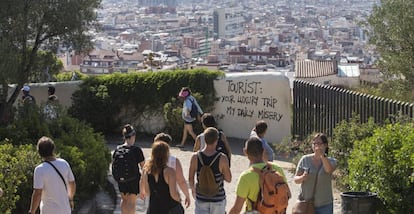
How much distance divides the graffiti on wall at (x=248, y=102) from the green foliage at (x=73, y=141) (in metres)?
5.48

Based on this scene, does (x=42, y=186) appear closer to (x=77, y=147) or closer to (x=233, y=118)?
(x=77, y=147)

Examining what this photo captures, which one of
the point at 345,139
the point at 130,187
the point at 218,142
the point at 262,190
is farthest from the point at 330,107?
the point at 262,190

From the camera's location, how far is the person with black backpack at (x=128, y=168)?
371 inches

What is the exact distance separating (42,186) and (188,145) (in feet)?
31.9

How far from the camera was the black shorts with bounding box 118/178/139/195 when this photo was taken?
9.61 m

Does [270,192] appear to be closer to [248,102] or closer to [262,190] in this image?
[262,190]

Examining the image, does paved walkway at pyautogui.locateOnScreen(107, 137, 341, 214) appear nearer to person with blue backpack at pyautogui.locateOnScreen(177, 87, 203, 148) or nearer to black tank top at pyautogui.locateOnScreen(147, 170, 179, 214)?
person with blue backpack at pyautogui.locateOnScreen(177, 87, 203, 148)

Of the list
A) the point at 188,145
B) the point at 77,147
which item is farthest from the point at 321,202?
the point at 188,145

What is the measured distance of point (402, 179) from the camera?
898 cm

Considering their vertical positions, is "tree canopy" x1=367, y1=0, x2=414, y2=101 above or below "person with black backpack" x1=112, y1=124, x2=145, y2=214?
above

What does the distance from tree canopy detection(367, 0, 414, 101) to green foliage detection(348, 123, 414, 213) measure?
8.28 meters

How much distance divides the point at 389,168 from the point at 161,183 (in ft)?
8.87

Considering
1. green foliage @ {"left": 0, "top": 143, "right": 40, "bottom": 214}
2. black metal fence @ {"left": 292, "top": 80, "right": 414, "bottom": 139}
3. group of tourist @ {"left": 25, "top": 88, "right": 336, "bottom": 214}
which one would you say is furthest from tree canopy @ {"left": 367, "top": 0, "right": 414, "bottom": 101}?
green foliage @ {"left": 0, "top": 143, "right": 40, "bottom": 214}

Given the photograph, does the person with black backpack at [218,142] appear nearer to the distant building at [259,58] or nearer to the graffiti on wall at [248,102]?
the graffiti on wall at [248,102]
